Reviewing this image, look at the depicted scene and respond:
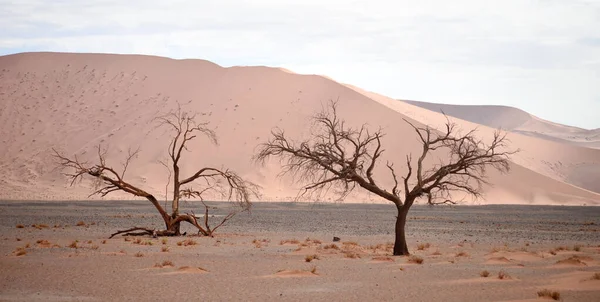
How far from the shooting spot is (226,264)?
2142 centimetres

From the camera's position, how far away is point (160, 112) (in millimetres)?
101375

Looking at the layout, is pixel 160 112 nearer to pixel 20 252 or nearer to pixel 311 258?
pixel 20 252

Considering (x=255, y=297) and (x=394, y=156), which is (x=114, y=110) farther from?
(x=255, y=297)

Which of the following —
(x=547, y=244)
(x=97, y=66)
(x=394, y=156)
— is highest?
(x=97, y=66)

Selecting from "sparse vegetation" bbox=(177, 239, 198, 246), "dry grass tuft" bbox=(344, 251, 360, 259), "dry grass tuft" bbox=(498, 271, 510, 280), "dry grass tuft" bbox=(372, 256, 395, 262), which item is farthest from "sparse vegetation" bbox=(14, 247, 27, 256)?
"dry grass tuft" bbox=(498, 271, 510, 280)

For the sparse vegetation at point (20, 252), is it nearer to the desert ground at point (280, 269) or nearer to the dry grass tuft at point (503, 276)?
the desert ground at point (280, 269)

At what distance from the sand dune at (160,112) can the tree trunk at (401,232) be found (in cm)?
6357

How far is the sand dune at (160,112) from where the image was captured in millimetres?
93438

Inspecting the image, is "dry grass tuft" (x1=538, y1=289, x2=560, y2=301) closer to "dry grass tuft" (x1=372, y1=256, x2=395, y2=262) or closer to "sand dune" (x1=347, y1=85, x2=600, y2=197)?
"dry grass tuft" (x1=372, y1=256, x2=395, y2=262)

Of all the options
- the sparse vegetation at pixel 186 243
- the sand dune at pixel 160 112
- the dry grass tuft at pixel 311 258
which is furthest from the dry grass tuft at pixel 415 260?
the sand dune at pixel 160 112

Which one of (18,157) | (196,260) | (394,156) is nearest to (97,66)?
(18,157)

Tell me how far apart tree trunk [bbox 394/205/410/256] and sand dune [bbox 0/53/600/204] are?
63.6m

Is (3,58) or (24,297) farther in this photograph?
(3,58)

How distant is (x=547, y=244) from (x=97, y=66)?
3651 inches
